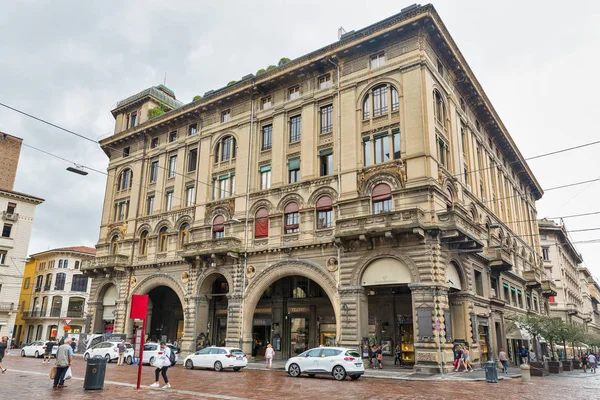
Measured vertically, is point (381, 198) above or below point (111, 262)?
above

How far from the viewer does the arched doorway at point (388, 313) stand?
1099 inches

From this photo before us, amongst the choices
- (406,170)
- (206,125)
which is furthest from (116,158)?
(406,170)

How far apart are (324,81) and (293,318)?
17.9 m

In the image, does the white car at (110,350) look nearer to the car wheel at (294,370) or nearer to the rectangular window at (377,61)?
the car wheel at (294,370)

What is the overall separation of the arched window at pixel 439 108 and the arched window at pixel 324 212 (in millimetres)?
9178

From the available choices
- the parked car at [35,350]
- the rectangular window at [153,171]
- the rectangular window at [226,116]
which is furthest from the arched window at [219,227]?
the parked car at [35,350]

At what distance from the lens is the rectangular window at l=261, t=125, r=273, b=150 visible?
3691cm

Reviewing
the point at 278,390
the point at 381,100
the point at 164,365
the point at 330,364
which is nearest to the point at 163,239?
the point at 381,100

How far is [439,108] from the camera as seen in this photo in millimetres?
32531

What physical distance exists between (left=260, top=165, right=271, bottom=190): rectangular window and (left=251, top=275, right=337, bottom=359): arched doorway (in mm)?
7363

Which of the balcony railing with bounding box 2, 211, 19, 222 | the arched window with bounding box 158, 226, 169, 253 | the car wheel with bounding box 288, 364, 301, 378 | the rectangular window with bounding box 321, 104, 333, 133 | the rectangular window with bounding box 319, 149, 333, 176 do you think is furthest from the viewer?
the balcony railing with bounding box 2, 211, 19, 222

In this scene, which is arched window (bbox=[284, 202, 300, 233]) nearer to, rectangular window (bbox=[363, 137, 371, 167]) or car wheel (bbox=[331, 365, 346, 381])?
rectangular window (bbox=[363, 137, 371, 167])

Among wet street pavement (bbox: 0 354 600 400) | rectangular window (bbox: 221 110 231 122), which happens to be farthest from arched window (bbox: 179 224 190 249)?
wet street pavement (bbox: 0 354 600 400)

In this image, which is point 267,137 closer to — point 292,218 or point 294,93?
point 294,93
